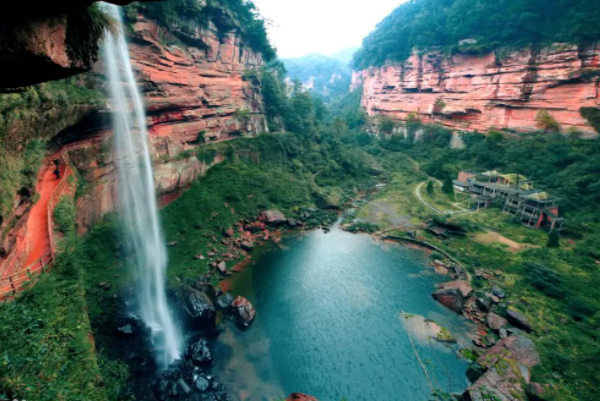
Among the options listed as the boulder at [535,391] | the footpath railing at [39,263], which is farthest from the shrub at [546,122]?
the footpath railing at [39,263]

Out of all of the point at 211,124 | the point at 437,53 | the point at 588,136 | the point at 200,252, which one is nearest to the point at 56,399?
the point at 200,252

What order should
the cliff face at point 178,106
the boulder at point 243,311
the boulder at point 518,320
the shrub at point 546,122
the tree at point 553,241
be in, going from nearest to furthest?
the boulder at point 518,320
the boulder at point 243,311
the cliff face at point 178,106
the tree at point 553,241
the shrub at point 546,122

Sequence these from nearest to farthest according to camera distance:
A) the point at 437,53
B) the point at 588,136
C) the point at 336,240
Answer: the point at 336,240 → the point at 588,136 → the point at 437,53

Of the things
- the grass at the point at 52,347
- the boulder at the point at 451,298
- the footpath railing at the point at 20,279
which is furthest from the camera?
the boulder at the point at 451,298

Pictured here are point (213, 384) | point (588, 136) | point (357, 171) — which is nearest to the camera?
point (213, 384)

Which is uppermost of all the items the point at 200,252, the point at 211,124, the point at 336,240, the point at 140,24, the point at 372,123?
the point at 140,24

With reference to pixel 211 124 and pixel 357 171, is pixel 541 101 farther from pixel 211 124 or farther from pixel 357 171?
pixel 211 124

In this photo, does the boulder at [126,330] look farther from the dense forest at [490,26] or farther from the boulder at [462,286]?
the dense forest at [490,26]

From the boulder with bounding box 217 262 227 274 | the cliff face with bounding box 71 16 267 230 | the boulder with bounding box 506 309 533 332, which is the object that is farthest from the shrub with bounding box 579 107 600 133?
the boulder with bounding box 217 262 227 274
